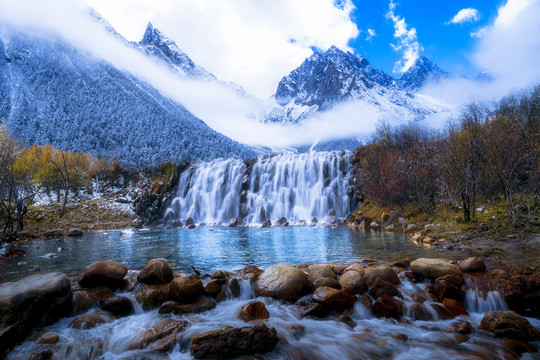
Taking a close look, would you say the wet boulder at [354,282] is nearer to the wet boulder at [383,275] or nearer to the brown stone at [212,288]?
the wet boulder at [383,275]

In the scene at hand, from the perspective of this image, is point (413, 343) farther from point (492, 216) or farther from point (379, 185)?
point (379, 185)

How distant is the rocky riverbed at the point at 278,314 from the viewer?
17.6ft

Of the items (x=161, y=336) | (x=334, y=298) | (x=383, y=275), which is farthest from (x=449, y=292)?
(x=161, y=336)

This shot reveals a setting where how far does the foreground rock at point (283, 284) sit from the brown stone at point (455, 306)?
369 cm

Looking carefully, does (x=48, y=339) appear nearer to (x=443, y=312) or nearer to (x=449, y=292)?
(x=443, y=312)

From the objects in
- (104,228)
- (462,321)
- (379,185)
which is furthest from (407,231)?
(104,228)

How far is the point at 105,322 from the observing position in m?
6.67

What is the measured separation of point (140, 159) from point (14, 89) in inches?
3542

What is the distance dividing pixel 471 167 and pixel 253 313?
16.0 metres

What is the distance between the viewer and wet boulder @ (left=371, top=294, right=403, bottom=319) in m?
6.86

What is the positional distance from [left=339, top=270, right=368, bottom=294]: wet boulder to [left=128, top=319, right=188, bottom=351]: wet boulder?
4529 mm

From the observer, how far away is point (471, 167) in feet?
52.4

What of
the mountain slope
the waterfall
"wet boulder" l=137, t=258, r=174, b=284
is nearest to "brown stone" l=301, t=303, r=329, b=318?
"wet boulder" l=137, t=258, r=174, b=284

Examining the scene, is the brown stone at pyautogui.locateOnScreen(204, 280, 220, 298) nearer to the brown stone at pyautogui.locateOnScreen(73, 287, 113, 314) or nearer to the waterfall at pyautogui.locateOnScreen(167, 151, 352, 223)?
the brown stone at pyautogui.locateOnScreen(73, 287, 113, 314)
